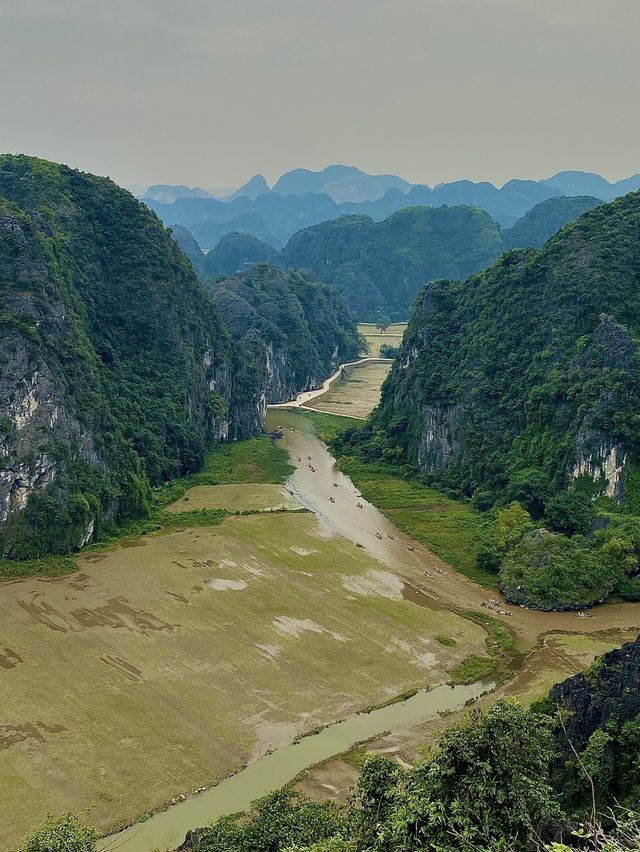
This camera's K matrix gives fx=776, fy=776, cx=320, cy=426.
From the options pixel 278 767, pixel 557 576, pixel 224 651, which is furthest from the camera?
pixel 557 576

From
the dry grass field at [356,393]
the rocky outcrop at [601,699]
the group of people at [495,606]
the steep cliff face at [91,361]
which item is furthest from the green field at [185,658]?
the dry grass field at [356,393]

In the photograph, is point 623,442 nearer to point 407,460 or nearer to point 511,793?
point 407,460

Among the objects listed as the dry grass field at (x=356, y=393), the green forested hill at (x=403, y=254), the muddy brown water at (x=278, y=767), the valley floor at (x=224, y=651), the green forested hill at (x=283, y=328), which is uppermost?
the green forested hill at (x=403, y=254)

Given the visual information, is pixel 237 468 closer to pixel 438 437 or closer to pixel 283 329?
pixel 438 437

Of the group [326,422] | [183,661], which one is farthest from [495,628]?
[326,422]

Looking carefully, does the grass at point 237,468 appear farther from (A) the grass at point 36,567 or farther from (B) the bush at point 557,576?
(B) the bush at point 557,576

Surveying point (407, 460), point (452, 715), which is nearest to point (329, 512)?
point (407, 460)
